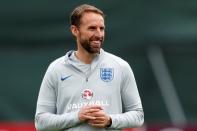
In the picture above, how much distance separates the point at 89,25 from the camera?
5469 mm

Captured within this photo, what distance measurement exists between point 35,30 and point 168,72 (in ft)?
4.83

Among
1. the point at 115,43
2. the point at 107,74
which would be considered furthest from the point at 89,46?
the point at 115,43

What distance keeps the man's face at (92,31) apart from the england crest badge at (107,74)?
0.41 feet

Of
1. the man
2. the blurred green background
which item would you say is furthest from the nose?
the blurred green background

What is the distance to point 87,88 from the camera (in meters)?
5.41

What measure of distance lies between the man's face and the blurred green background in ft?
12.0

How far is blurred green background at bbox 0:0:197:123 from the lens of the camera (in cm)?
915

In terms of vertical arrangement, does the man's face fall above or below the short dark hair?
below

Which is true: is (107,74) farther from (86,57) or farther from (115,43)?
(115,43)

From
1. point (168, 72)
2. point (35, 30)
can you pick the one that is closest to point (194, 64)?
point (168, 72)

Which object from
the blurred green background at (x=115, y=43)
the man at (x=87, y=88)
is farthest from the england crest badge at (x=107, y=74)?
the blurred green background at (x=115, y=43)

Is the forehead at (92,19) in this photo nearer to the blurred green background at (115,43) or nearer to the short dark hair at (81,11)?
the short dark hair at (81,11)

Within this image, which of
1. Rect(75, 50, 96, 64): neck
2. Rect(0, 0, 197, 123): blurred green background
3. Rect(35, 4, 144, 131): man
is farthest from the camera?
Rect(0, 0, 197, 123): blurred green background

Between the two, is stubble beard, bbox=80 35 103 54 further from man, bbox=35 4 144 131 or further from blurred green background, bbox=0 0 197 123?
blurred green background, bbox=0 0 197 123
